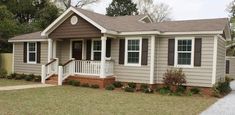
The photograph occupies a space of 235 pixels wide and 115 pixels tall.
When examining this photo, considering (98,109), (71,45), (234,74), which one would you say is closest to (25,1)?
(71,45)

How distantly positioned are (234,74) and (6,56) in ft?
68.7

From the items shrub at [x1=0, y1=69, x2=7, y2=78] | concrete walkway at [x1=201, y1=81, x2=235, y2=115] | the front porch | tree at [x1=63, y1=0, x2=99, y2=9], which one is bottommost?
concrete walkway at [x1=201, y1=81, x2=235, y2=115]

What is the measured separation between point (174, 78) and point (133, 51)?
9.91ft

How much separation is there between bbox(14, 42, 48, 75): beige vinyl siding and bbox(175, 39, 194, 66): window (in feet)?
30.4

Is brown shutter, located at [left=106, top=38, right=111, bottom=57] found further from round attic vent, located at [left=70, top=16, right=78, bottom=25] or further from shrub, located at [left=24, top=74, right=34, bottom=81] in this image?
shrub, located at [left=24, top=74, right=34, bottom=81]

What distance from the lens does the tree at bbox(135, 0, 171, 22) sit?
4866cm

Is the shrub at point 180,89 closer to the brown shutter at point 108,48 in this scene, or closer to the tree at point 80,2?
the brown shutter at point 108,48

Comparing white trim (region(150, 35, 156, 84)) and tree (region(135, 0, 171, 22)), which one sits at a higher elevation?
tree (region(135, 0, 171, 22))

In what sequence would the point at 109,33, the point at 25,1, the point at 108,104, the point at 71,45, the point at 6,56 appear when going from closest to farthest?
the point at 108,104 < the point at 109,33 < the point at 71,45 < the point at 6,56 < the point at 25,1

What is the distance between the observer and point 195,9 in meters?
46.5

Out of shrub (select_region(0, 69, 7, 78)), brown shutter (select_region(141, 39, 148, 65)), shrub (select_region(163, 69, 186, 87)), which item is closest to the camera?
shrub (select_region(163, 69, 186, 87))

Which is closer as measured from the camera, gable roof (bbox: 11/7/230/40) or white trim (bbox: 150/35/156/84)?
gable roof (bbox: 11/7/230/40)

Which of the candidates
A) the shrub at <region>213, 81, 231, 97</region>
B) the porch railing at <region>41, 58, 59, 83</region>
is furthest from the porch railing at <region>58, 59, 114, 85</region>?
the shrub at <region>213, 81, 231, 97</region>

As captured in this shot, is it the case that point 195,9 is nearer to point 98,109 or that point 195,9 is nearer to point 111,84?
point 111,84
